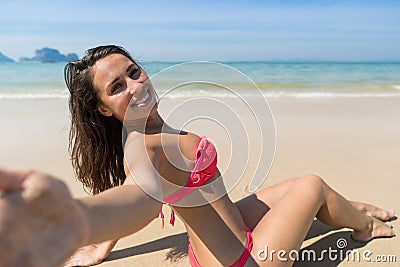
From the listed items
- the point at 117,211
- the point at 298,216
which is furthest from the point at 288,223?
the point at 117,211

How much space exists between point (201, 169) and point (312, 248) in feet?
3.28

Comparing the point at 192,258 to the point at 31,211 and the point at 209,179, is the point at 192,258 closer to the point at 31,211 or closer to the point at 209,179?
the point at 209,179

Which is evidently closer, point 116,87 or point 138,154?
point 138,154

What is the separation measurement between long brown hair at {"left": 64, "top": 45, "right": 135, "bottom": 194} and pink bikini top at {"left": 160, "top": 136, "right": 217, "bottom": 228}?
0.42 m

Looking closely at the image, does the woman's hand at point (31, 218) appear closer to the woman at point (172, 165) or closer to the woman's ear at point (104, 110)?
the woman at point (172, 165)

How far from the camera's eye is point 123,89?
6.49ft

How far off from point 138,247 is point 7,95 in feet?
32.3

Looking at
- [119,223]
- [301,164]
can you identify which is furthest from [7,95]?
[119,223]

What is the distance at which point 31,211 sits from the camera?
87cm

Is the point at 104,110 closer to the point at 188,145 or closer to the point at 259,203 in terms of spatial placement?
the point at 188,145

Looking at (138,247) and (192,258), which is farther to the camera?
(138,247)

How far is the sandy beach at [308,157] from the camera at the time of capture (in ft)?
8.63

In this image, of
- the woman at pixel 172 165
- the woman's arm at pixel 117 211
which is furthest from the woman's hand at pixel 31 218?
the woman at pixel 172 165

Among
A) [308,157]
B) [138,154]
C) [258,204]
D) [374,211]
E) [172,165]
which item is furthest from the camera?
[308,157]
